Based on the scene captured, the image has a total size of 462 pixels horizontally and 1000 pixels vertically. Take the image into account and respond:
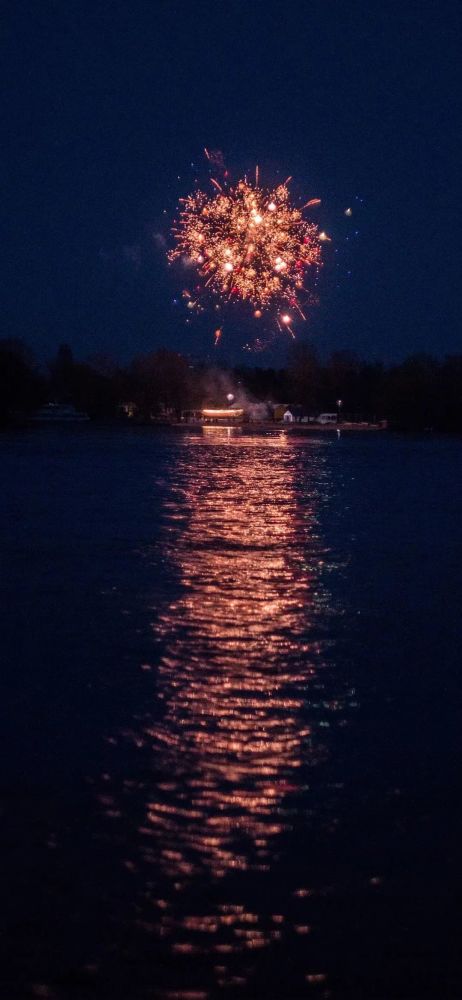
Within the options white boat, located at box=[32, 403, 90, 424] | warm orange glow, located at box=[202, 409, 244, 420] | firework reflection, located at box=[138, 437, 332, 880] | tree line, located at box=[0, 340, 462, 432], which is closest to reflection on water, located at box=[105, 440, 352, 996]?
firework reflection, located at box=[138, 437, 332, 880]

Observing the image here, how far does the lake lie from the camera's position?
440 centimetres

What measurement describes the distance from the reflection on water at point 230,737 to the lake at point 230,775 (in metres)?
0.02

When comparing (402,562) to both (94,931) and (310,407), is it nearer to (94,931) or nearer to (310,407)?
(94,931)

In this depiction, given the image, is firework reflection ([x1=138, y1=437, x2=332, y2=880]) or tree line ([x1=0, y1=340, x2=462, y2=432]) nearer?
firework reflection ([x1=138, y1=437, x2=332, y2=880])

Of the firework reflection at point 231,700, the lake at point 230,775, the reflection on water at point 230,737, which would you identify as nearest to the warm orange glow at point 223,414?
the firework reflection at point 231,700

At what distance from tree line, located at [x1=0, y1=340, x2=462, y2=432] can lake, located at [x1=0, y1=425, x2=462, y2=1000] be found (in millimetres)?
70684

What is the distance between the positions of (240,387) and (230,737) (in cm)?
18841

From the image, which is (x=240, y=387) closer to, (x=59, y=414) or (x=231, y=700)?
(x=59, y=414)

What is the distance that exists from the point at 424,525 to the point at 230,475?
1317cm

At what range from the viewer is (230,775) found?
6324 mm

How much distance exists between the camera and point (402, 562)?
14609 millimetres

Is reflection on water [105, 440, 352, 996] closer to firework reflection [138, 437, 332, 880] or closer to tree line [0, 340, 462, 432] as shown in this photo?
firework reflection [138, 437, 332, 880]

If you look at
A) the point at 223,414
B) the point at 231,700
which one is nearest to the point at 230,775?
the point at 231,700

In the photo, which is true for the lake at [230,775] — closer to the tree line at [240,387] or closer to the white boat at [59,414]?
the tree line at [240,387]
